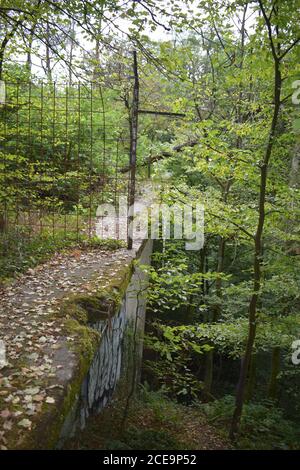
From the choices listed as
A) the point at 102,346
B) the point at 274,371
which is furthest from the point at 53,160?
the point at 274,371

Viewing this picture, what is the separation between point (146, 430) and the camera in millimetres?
4742

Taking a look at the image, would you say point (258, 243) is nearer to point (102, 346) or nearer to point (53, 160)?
point (102, 346)

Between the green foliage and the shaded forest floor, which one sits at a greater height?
the shaded forest floor

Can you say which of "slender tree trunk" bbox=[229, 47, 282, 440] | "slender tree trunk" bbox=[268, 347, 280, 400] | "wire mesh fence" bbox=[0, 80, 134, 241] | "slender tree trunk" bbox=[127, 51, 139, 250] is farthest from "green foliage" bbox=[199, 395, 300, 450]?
"wire mesh fence" bbox=[0, 80, 134, 241]

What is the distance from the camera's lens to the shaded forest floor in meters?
4.01

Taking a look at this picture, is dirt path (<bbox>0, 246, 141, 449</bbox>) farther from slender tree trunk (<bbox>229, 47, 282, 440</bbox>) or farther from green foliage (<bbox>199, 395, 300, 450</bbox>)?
green foliage (<bbox>199, 395, 300, 450</bbox>)

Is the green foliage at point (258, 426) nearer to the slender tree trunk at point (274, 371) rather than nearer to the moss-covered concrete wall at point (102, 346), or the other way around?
the slender tree trunk at point (274, 371)

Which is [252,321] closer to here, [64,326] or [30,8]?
[64,326]

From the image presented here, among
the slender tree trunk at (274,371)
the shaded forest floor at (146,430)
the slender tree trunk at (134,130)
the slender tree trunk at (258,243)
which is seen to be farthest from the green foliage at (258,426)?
the slender tree trunk at (134,130)

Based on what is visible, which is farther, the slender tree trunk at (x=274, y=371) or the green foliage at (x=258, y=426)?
the slender tree trunk at (x=274, y=371)

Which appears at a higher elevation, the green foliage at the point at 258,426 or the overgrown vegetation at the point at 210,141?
the overgrown vegetation at the point at 210,141

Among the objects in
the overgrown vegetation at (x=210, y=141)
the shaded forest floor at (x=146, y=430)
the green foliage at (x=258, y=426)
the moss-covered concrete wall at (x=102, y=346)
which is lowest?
the green foliage at (x=258, y=426)

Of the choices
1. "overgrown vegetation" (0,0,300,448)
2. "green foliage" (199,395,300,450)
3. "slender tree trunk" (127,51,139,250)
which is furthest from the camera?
"green foliage" (199,395,300,450)

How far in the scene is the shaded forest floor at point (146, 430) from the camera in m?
4.01
